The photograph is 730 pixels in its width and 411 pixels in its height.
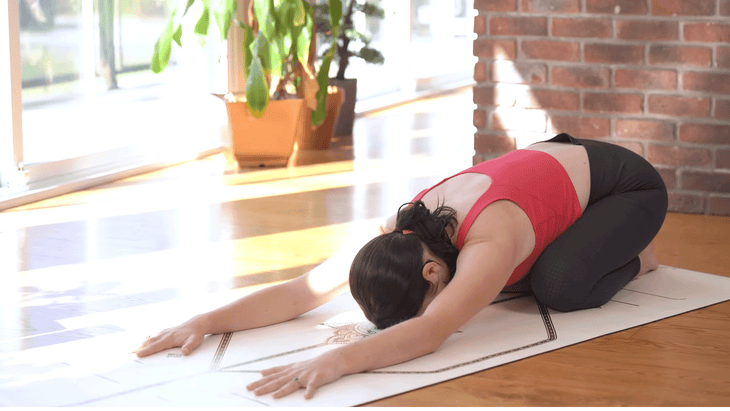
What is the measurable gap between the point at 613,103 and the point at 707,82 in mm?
319

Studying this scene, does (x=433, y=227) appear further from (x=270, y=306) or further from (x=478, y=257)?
(x=270, y=306)

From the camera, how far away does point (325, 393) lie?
60.2 inches

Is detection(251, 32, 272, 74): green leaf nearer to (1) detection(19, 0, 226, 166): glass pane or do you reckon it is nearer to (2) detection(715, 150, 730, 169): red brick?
(1) detection(19, 0, 226, 166): glass pane

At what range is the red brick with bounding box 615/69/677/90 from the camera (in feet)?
10.1

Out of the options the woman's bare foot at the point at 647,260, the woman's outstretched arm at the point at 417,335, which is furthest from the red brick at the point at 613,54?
the woman's outstretched arm at the point at 417,335

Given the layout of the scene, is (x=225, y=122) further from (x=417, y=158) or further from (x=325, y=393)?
(x=325, y=393)

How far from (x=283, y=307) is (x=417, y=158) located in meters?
2.29

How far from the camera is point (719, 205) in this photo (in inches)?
121

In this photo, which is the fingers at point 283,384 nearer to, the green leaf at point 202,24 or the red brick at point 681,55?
the red brick at point 681,55

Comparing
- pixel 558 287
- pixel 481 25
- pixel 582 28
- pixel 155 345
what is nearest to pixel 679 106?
pixel 582 28

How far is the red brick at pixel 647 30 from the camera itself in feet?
9.99

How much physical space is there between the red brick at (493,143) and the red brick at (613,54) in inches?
16.7

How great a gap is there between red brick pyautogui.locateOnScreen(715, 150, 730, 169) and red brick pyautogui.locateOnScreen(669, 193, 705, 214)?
126 mm

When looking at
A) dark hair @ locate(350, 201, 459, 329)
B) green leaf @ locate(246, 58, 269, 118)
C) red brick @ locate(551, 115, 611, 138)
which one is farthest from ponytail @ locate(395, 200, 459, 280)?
green leaf @ locate(246, 58, 269, 118)
